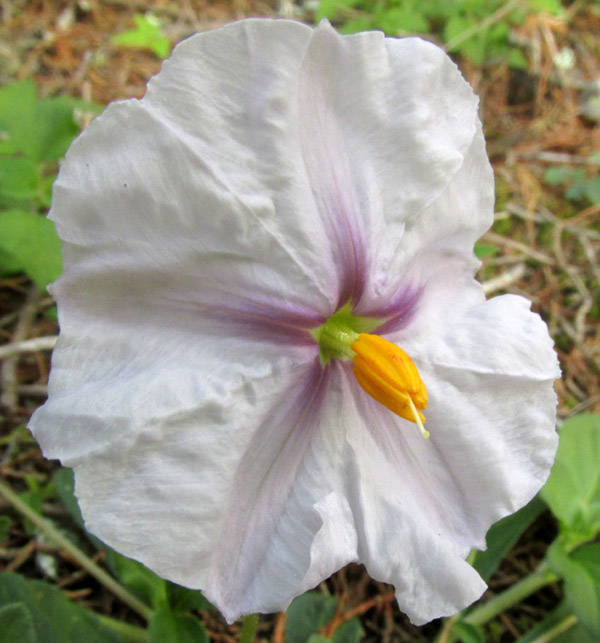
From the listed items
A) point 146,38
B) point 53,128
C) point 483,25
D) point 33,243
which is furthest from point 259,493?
point 483,25

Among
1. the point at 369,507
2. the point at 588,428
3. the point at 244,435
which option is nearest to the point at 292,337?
the point at 244,435

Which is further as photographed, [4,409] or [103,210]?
[4,409]

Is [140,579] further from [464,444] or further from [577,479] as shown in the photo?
[577,479]

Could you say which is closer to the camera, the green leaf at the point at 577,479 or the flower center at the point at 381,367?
the flower center at the point at 381,367

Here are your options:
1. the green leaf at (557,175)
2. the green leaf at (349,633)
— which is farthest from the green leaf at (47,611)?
the green leaf at (557,175)

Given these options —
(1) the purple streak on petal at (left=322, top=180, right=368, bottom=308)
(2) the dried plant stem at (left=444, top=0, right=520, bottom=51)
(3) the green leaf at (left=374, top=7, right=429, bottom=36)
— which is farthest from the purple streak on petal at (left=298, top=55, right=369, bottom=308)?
(2) the dried plant stem at (left=444, top=0, right=520, bottom=51)

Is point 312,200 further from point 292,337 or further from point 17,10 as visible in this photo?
point 17,10

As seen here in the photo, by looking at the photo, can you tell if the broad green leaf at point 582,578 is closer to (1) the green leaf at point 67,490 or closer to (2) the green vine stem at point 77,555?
(2) the green vine stem at point 77,555

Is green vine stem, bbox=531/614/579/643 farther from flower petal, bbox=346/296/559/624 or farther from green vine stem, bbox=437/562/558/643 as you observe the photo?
flower petal, bbox=346/296/559/624
